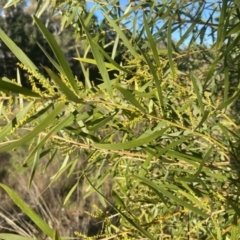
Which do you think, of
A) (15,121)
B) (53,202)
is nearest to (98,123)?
(15,121)

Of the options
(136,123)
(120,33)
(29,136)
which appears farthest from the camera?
(136,123)

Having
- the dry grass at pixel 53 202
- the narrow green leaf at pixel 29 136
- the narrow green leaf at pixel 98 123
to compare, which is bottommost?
the dry grass at pixel 53 202

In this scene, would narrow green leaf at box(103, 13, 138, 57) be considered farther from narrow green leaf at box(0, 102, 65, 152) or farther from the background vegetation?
narrow green leaf at box(0, 102, 65, 152)

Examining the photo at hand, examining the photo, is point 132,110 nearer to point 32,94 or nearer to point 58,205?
point 32,94

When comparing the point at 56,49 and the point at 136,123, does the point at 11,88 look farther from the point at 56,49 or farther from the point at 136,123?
the point at 136,123

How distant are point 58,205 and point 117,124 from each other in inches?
125

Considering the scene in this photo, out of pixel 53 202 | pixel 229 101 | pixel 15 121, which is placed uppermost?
pixel 15 121

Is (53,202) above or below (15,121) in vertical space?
below

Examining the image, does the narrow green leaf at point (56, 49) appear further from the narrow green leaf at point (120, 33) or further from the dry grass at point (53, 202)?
the dry grass at point (53, 202)

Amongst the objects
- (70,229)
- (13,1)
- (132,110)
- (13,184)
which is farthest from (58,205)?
(132,110)

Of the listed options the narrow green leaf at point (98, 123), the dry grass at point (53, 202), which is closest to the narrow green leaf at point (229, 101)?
the narrow green leaf at point (98, 123)

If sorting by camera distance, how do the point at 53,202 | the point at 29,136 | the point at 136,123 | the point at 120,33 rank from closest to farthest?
the point at 29,136, the point at 120,33, the point at 136,123, the point at 53,202

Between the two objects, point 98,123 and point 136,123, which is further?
point 136,123

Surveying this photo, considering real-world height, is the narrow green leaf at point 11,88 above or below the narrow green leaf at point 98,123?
above
